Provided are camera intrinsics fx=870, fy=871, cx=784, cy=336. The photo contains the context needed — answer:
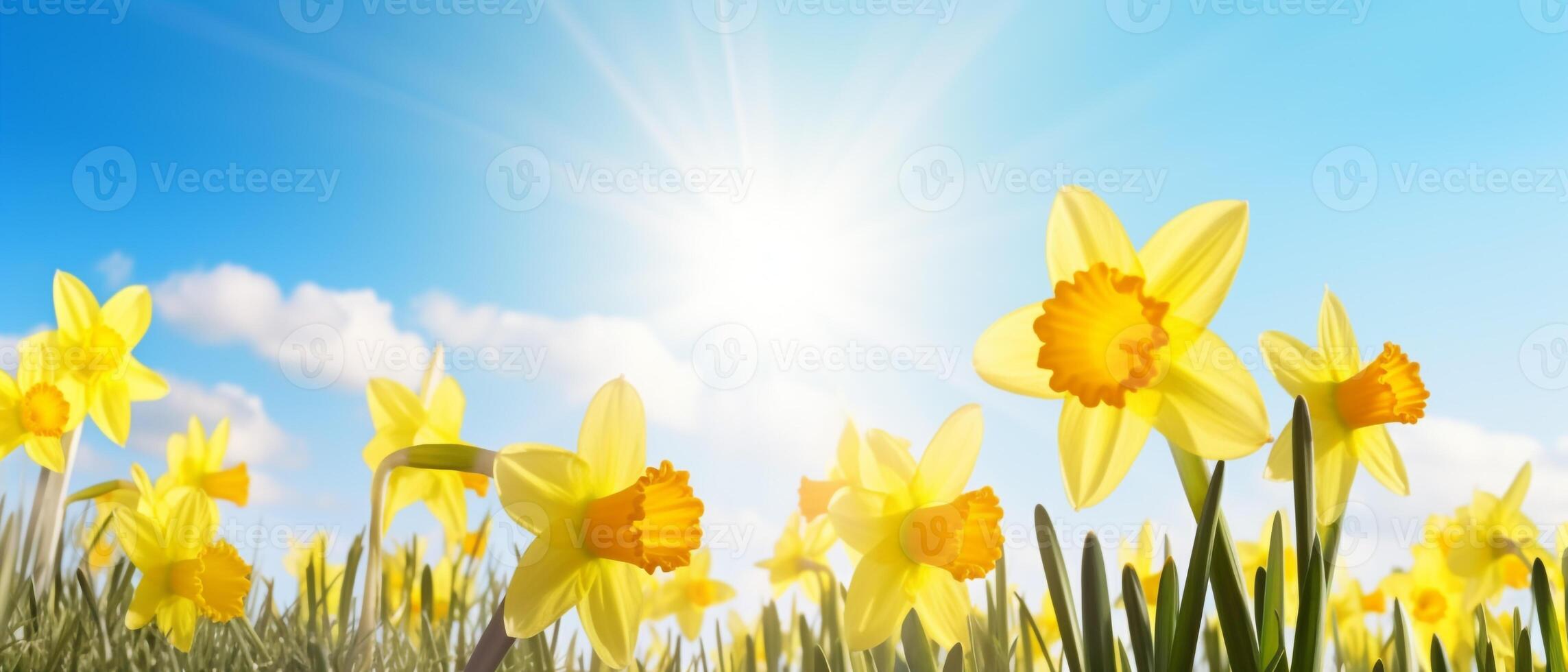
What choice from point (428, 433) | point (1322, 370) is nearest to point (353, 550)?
point (428, 433)

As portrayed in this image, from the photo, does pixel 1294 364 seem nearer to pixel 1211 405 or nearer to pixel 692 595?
pixel 1211 405

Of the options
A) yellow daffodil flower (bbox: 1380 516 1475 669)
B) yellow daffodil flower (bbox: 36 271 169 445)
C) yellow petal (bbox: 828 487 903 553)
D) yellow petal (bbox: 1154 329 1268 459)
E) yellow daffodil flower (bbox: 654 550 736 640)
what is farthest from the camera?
yellow daffodil flower (bbox: 1380 516 1475 669)

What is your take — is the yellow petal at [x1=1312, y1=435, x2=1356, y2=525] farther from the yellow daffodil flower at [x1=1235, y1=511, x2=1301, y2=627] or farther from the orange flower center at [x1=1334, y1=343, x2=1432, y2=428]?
the yellow daffodil flower at [x1=1235, y1=511, x2=1301, y2=627]

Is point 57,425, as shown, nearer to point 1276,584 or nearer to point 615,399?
point 615,399

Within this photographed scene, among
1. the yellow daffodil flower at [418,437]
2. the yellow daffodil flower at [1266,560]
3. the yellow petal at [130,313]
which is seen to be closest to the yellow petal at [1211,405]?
the yellow daffodil flower at [1266,560]

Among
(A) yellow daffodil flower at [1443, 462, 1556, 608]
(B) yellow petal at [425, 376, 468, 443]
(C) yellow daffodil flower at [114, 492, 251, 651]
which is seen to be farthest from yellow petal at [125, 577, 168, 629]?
(A) yellow daffodil flower at [1443, 462, 1556, 608]

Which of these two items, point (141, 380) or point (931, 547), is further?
point (141, 380)
